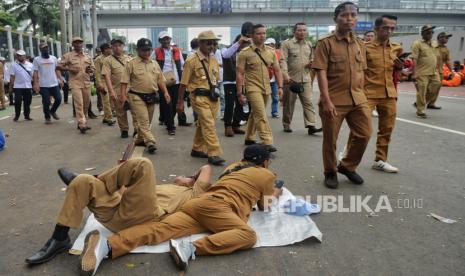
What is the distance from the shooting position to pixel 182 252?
3254mm

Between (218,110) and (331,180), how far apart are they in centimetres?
220

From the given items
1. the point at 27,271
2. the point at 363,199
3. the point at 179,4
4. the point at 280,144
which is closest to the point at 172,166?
the point at 280,144

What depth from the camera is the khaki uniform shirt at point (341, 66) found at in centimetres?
489

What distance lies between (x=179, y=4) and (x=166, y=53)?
113ft

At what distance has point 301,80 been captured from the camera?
334 inches

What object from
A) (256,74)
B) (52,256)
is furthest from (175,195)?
(256,74)

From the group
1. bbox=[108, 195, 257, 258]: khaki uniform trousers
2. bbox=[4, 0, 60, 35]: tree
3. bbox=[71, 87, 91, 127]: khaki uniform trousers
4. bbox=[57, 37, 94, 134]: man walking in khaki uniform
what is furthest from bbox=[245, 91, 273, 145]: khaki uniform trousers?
bbox=[4, 0, 60, 35]: tree

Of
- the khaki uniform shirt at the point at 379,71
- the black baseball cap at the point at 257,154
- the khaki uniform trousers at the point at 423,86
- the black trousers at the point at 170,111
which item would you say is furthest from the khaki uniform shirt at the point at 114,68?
the khaki uniform trousers at the point at 423,86

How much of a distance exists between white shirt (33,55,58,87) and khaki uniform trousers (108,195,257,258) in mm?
8111

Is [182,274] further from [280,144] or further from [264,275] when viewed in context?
[280,144]

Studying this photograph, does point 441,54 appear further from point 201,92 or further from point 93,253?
point 93,253

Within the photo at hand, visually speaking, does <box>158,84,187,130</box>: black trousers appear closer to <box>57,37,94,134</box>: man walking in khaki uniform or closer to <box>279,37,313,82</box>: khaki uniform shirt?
<box>57,37,94,134</box>: man walking in khaki uniform

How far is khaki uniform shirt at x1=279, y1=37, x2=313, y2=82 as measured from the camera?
8.48m

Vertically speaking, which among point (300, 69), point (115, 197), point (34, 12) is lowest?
point (115, 197)
